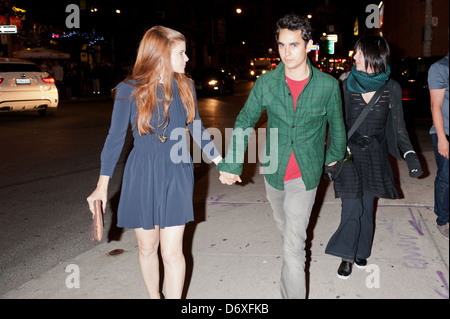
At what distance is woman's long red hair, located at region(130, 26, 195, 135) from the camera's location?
2.73 metres

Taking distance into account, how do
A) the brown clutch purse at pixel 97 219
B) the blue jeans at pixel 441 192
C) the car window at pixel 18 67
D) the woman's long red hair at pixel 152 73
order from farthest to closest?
the car window at pixel 18 67
the blue jeans at pixel 441 192
the brown clutch purse at pixel 97 219
the woman's long red hair at pixel 152 73

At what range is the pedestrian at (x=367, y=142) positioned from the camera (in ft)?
11.7

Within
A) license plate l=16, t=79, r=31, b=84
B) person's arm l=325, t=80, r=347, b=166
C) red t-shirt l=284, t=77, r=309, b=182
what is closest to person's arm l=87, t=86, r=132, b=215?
red t-shirt l=284, t=77, r=309, b=182

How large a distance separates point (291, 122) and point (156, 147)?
2.83ft

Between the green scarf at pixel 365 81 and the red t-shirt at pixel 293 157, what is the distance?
2.60 ft

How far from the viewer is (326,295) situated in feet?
11.2

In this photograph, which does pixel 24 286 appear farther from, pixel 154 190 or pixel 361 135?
pixel 361 135

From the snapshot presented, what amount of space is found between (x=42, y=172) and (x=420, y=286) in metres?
6.11

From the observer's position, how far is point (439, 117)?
3898 millimetres

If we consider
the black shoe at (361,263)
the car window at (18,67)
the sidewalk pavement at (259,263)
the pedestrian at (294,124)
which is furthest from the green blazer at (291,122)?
the car window at (18,67)

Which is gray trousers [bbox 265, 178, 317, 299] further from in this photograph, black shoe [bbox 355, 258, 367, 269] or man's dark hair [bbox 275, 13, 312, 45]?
black shoe [bbox 355, 258, 367, 269]

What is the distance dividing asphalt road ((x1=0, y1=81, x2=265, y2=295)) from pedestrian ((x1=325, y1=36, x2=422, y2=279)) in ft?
7.59

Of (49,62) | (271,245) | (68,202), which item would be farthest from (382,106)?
(49,62)

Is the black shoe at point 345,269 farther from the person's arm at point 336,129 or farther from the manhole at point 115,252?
the manhole at point 115,252
